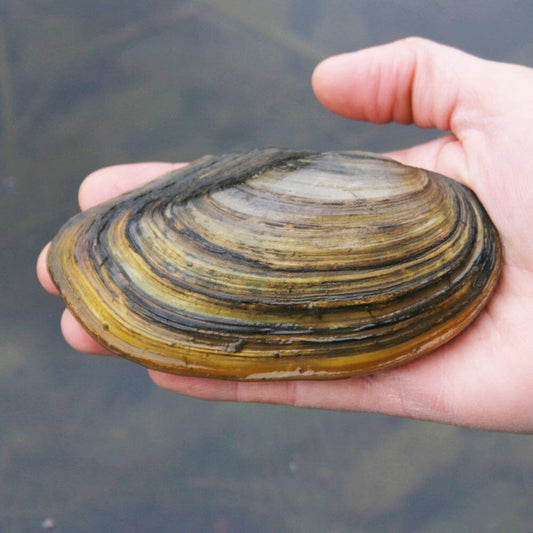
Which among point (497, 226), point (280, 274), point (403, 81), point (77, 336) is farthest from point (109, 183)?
point (497, 226)

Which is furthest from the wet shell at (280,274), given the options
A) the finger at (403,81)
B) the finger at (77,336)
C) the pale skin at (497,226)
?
the finger at (403,81)

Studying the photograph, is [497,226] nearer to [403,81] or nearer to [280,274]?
[403,81]

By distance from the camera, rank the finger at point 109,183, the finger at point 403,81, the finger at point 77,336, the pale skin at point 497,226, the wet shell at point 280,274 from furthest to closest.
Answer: the finger at point 109,183, the finger at point 403,81, the finger at point 77,336, the pale skin at point 497,226, the wet shell at point 280,274

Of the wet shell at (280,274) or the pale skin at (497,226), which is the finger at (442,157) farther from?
the wet shell at (280,274)

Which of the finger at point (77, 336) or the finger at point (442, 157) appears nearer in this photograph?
the finger at point (77, 336)

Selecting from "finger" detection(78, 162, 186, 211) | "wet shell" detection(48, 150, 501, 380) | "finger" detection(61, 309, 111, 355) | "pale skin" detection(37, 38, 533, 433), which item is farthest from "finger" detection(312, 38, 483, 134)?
"finger" detection(61, 309, 111, 355)

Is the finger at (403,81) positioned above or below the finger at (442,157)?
above

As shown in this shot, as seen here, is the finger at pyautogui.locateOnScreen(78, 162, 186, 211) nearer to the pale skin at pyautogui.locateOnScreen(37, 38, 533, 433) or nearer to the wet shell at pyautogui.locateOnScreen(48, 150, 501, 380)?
the pale skin at pyautogui.locateOnScreen(37, 38, 533, 433)

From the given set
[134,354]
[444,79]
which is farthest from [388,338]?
[444,79]
